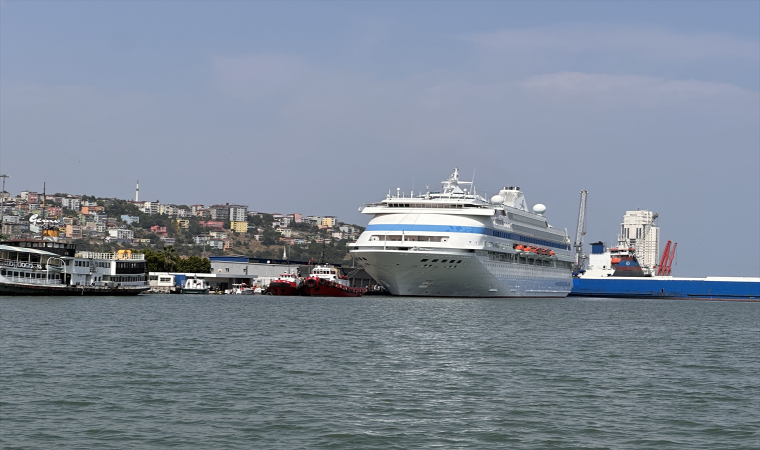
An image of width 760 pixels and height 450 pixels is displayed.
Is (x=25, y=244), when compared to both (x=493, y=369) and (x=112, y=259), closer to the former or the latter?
(x=112, y=259)

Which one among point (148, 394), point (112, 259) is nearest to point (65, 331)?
point (148, 394)

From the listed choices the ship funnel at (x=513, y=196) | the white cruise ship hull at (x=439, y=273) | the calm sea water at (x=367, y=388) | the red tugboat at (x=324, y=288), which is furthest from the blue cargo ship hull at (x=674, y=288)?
the calm sea water at (x=367, y=388)

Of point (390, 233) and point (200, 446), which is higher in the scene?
point (390, 233)

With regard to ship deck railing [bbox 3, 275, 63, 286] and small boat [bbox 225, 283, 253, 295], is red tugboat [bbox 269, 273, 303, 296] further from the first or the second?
ship deck railing [bbox 3, 275, 63, 286]

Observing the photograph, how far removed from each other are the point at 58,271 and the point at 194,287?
43091 mm

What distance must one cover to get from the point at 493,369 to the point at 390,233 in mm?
55317

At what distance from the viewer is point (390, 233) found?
283 feet

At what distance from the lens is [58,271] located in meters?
83.4

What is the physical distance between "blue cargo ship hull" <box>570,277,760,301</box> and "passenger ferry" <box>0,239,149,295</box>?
7338cm

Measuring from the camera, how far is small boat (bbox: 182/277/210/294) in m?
125

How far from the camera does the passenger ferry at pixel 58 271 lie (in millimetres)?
78875

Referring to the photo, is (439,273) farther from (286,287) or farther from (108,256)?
(108,256)

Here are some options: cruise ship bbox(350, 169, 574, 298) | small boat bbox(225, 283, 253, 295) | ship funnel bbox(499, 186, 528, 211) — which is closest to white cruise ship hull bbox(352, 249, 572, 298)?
cruise ship bbox(350, 169, 574, 298)

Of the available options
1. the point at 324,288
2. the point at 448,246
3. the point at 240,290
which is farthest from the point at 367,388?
the point at 240,290
